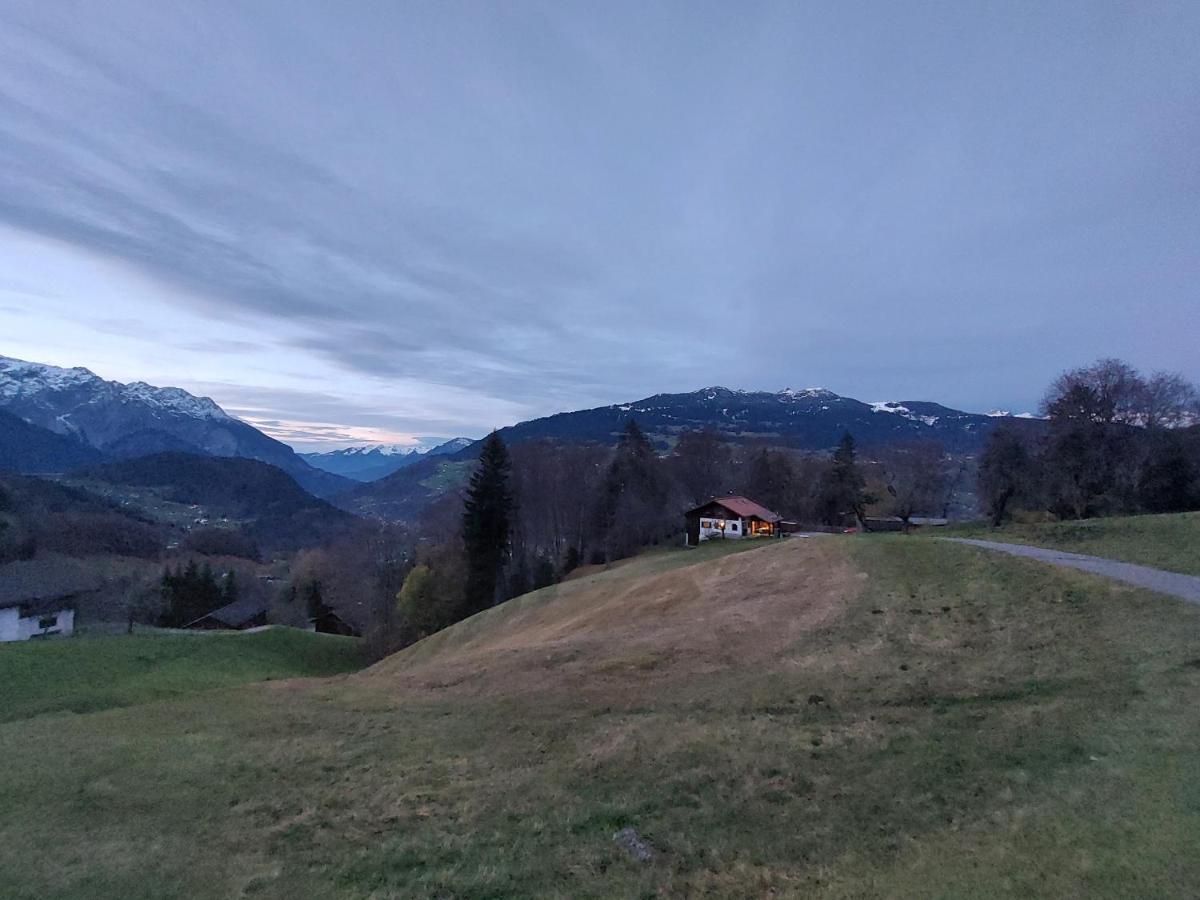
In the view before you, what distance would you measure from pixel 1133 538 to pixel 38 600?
73035 millimetres

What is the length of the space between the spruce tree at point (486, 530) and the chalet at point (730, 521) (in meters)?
23.0

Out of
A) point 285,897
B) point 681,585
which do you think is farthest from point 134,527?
point 285,897

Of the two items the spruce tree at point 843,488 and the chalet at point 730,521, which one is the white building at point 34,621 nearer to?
the chalet at point 730,521

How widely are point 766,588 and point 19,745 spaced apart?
24717mm

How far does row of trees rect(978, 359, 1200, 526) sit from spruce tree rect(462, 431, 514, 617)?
44.3m

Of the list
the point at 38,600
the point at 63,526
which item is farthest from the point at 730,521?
the point at 63,526

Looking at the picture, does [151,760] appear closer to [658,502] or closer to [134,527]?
[658,502]

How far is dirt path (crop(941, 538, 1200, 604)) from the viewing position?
17875 mm

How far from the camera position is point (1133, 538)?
84.6 ft

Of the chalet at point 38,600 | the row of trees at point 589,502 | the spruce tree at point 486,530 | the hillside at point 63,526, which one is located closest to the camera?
the chalet at point 38,600

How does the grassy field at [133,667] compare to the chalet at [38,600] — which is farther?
the chalet at [38,600]

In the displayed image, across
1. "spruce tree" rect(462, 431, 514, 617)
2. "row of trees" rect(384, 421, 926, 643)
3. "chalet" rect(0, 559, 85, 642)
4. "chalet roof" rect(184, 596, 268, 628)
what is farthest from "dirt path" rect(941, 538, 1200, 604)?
"chalet roof" rect(184, 596, 268, 628)

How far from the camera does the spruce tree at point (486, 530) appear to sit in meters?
55.2

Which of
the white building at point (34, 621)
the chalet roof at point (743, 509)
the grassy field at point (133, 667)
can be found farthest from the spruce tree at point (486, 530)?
the white building at point (34, 621)
